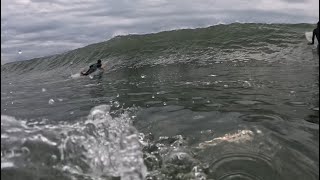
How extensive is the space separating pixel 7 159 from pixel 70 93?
9.43 metres

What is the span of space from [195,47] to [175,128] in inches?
762

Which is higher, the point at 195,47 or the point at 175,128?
the point at 195,47

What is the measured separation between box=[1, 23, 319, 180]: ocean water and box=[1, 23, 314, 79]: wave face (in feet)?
16.0

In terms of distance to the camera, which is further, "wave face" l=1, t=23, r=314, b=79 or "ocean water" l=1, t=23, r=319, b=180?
"wave face" l=1, t=23, r=314, b=79

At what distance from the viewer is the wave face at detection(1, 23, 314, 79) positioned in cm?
2277

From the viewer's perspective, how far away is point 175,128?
775cm

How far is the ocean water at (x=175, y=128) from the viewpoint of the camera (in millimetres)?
5777

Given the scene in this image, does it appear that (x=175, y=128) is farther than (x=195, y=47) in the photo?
No

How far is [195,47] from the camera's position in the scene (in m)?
26.8

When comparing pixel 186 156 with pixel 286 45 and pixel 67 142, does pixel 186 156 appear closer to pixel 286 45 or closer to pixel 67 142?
pixel 67 142

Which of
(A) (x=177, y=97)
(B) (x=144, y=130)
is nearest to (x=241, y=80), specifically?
(A) (x=177, y=97)

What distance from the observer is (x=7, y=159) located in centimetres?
541

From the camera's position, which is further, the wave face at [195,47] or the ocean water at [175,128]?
the wave face at [195,47]

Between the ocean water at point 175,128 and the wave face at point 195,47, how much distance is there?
4.89 meters
